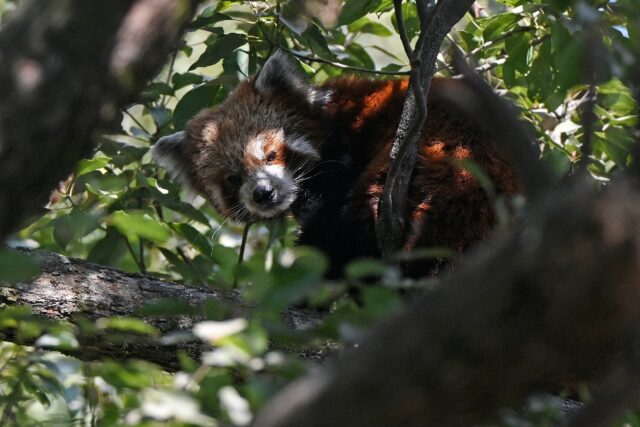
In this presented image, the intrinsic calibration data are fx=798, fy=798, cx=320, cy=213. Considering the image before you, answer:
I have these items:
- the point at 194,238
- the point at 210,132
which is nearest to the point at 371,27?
the point at 210,132

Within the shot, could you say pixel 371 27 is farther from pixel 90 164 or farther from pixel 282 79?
pixel 90 164

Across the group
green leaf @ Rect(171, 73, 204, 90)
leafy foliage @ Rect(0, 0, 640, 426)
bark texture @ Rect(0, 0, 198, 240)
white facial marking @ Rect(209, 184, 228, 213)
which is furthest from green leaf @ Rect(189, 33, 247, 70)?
bark texture @ Rect(0, 0, 198, 240)

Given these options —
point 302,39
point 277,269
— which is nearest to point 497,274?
point 277,269

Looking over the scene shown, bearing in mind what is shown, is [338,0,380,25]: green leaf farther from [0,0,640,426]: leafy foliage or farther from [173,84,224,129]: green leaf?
[173,84,224,129]: green leaf

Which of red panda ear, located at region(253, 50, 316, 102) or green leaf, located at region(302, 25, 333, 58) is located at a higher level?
green leaf, located at region(302, 25, 333, 58)

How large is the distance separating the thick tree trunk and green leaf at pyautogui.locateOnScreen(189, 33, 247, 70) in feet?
4.04

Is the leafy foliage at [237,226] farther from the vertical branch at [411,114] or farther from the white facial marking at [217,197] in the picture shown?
the vertical branch at [411,114]

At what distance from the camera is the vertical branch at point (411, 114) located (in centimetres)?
301

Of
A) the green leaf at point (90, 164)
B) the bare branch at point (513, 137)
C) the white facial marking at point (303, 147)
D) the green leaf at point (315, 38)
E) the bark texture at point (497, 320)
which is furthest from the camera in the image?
the white facial marking at point (303, 147)

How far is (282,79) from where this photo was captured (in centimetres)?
499

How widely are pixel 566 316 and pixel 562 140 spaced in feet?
11.6

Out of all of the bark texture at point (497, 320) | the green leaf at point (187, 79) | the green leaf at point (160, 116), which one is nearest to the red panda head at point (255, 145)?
the green leaf at point (160, 116)

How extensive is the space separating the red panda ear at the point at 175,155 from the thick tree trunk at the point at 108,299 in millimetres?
1469

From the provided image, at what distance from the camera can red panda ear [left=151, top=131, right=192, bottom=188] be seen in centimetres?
482
